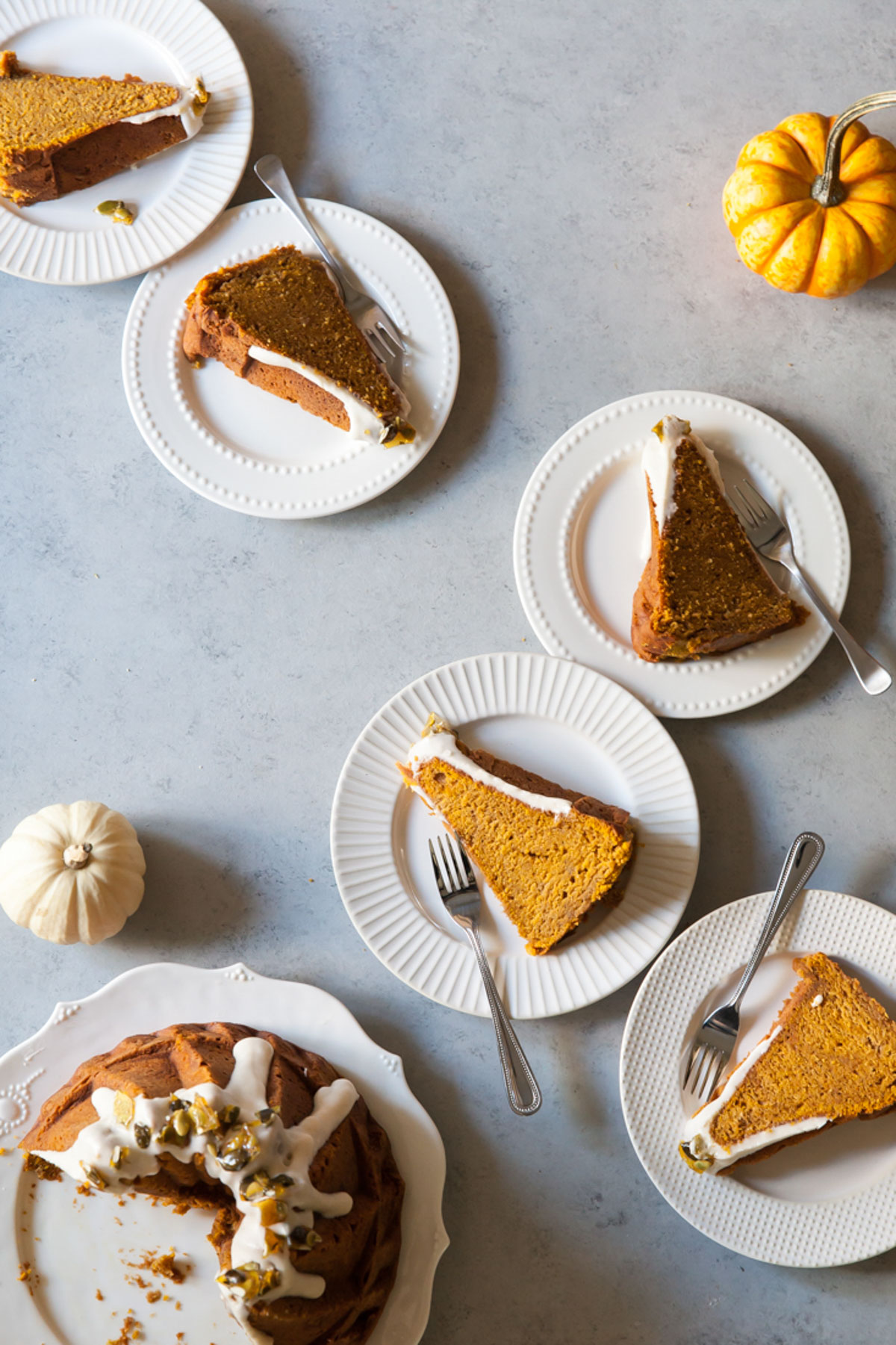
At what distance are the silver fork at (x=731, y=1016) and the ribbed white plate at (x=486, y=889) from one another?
0.20 m

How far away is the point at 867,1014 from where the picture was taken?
7.26 feet

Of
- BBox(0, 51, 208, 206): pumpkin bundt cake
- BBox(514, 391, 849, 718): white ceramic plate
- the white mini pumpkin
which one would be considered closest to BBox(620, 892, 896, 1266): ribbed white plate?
BBox(514, 391, 849, 718): white ceramic plate

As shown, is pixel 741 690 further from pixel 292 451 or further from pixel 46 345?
pixel 46 345

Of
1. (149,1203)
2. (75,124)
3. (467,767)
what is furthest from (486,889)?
(75,124)

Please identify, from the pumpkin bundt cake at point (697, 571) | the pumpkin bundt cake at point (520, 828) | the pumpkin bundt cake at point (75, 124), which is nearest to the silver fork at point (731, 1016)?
the pumpkin bundt cake at point (520, 828)

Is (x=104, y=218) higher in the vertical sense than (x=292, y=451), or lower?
higher

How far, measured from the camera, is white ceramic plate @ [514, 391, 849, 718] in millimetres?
2342

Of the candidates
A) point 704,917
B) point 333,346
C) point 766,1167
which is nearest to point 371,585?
point 333,346

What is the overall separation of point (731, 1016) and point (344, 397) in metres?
1.73

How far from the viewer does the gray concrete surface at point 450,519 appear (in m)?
2.41

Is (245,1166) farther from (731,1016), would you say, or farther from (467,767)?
(731,1016)

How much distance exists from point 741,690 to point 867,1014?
0.79 m

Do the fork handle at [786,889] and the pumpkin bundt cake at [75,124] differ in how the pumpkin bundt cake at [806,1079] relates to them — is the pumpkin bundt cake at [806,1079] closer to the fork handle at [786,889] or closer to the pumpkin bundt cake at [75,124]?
the fork handle at [786,889]

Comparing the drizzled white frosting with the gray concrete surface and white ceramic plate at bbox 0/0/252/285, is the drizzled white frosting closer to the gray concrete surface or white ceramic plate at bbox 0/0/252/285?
the gray concrete surface
